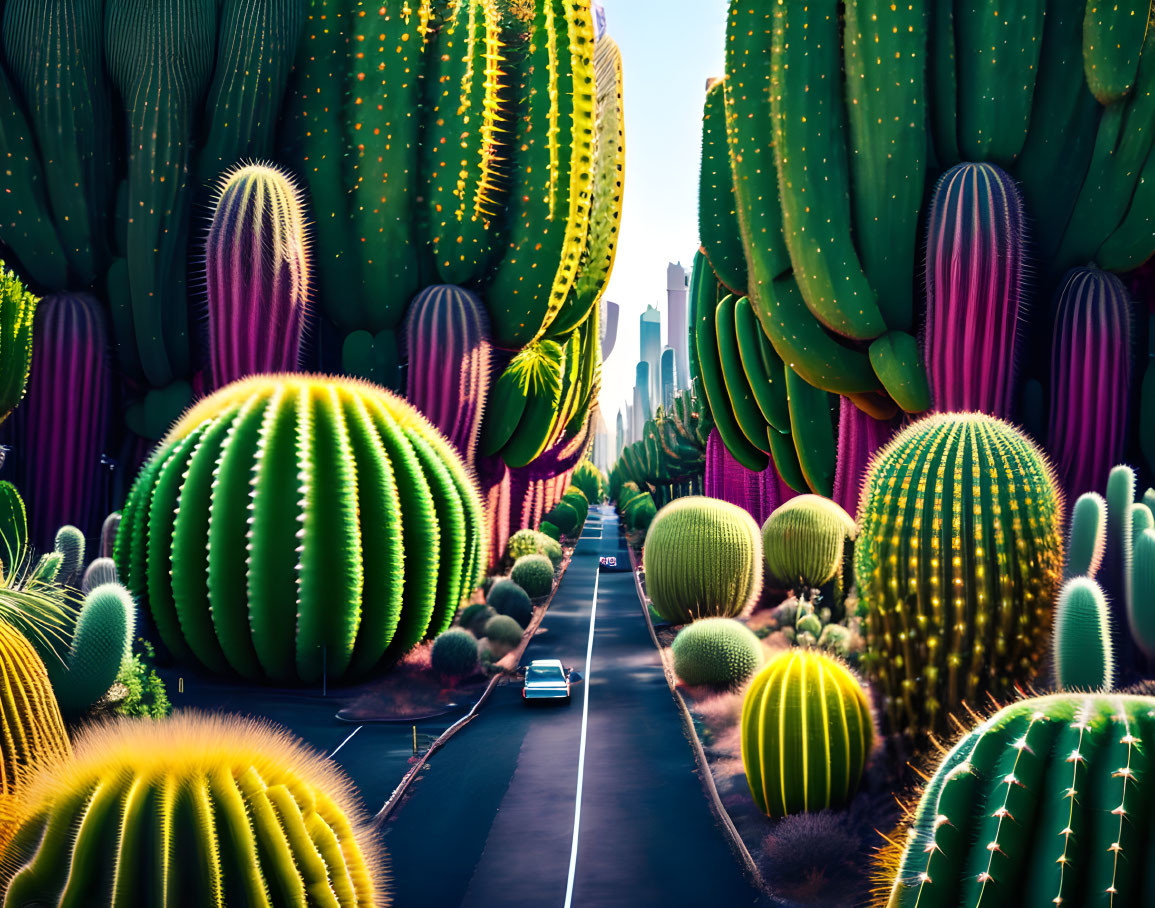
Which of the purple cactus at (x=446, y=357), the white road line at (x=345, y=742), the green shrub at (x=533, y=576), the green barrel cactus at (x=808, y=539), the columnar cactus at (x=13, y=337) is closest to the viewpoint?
the white road line at (x=345, y=742)

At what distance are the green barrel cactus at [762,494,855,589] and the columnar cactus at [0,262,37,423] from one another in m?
10.1

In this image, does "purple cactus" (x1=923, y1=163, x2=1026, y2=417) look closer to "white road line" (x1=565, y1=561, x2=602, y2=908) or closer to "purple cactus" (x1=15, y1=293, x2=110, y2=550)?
"white road line" (x1=565, y1=561, x2=602, y2=908)

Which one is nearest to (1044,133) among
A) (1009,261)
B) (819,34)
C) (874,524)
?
(1009,261)

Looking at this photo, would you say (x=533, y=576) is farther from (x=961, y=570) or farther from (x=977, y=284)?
(x=961, y=570)

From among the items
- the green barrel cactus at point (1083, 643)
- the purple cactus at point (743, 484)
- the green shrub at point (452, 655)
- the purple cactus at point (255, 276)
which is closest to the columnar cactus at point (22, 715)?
the green barrel cactus at point (1083, 643)

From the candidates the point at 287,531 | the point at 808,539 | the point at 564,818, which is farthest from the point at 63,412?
the point at 808,539

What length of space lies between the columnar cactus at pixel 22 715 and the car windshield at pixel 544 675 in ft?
23.5

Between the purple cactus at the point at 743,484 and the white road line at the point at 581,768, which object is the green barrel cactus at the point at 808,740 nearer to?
the white road line at the point at 581,768

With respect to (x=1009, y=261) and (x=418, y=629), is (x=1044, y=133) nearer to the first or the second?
(x=1009, y=261)

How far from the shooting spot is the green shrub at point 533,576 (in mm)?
19000

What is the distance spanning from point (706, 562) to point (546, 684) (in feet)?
14.3

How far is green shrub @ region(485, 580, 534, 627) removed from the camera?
49.6 ft

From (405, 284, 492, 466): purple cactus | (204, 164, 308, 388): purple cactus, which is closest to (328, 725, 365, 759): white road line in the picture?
(204, 164, 308, 388): purple cactus

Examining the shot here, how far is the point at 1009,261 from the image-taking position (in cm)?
1038
